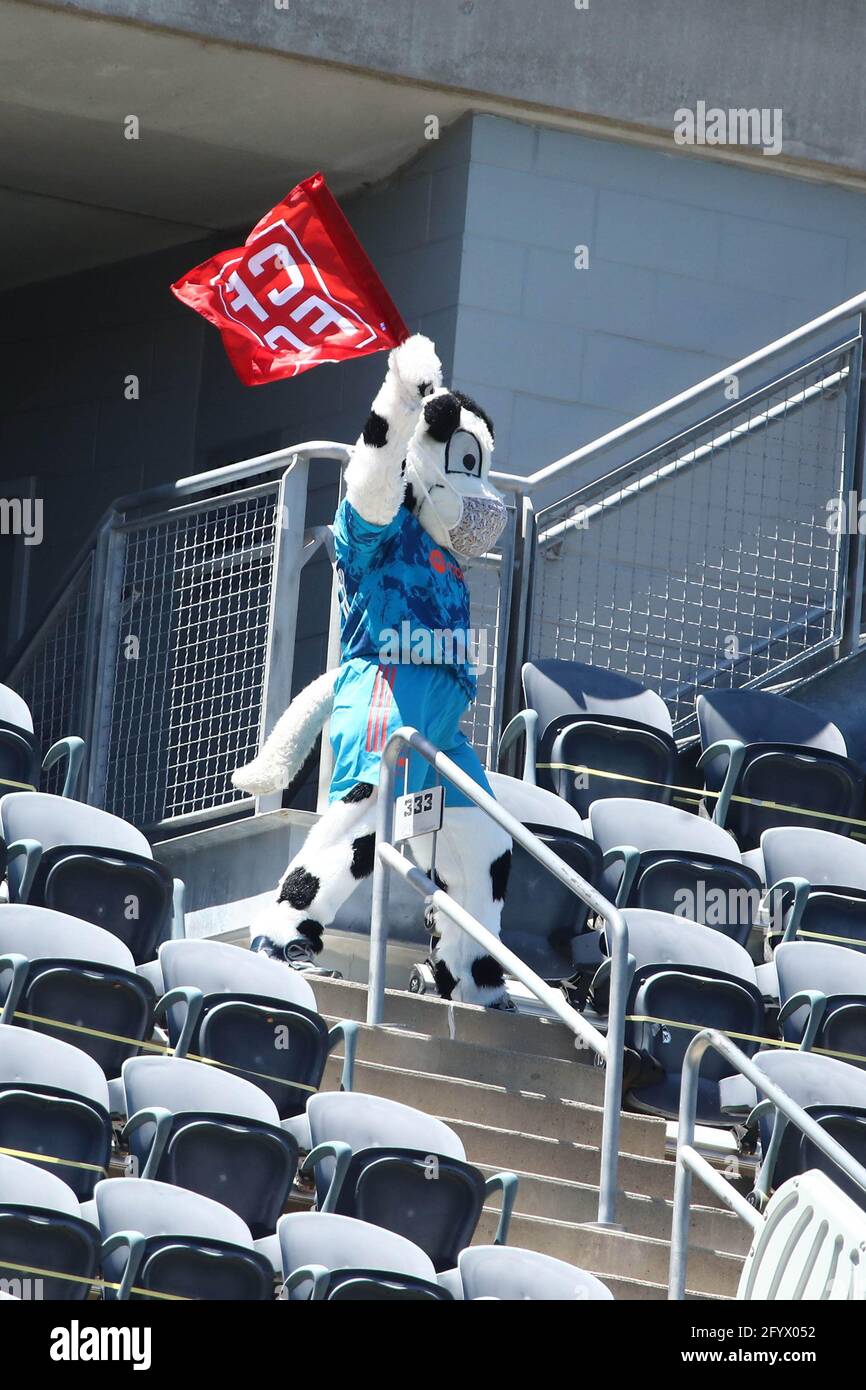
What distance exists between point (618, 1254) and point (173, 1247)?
153 cm

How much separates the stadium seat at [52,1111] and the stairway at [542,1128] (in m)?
1.10

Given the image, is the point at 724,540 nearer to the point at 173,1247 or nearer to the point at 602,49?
the point at 602,49

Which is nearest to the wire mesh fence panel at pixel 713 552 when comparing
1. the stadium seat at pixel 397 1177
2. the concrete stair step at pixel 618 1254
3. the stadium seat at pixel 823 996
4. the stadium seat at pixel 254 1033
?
the stadium seat at pixel 823 996

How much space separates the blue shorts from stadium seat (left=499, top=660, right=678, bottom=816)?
92 cm

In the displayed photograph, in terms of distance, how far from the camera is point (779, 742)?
967 cm

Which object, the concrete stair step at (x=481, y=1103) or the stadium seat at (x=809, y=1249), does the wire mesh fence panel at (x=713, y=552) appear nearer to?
the concrete stair step at (x=481, y=1103)

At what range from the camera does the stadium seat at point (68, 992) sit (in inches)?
272

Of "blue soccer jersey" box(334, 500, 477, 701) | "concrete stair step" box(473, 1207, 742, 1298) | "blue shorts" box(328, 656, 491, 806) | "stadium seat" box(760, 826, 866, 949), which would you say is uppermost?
"blue soccer jersey" box(334, 500, 477, 701)

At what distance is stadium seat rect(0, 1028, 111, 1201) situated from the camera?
6.27m

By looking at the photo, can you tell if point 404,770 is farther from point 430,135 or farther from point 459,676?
point 430,135

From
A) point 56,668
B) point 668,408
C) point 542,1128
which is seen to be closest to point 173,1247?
point 542,1128

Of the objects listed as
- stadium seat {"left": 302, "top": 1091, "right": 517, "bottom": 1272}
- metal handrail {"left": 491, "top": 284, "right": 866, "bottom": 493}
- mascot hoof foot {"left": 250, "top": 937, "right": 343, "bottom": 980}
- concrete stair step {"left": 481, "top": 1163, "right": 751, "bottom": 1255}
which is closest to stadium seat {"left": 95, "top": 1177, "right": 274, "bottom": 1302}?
stadium seat {"left": 302, "top": 1091, "right": 517, "bottom": 1272}

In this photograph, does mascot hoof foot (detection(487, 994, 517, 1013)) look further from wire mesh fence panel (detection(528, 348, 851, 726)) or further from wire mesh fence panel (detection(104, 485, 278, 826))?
wire mesh fence panel (detection(528, 348, 851, 726))
